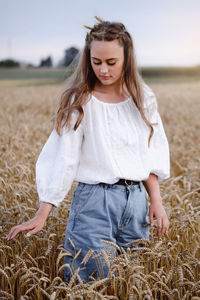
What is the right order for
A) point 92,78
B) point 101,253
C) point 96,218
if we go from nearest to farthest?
point 101,253 → point 96,218 → point 92,78

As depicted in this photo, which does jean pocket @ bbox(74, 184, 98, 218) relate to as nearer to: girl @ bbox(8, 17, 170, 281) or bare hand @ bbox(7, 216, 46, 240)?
girl @ bbox(8, 17, 170, 281)

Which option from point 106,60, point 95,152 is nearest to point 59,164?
point 95,152

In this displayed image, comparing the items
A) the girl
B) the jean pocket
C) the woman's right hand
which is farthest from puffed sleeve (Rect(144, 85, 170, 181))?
the woman's right hand

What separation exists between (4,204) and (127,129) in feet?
4.52

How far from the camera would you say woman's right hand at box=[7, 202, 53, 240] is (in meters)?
1.95

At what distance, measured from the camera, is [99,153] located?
2111mm

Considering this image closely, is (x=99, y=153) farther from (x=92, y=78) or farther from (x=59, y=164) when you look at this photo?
(x=92, y=78)

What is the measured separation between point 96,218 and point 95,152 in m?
0.37

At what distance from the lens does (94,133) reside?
2125 millimetres

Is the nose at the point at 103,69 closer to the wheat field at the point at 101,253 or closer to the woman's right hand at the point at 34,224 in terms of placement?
the wheat field at the point at 101,253

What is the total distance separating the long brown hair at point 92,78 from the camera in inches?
81.9

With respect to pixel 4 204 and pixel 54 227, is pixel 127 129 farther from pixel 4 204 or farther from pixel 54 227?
pixel 4 204

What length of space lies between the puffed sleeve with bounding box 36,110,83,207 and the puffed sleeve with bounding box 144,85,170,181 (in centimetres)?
47

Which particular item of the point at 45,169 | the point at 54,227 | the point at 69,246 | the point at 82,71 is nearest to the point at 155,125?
the point at 82,71
